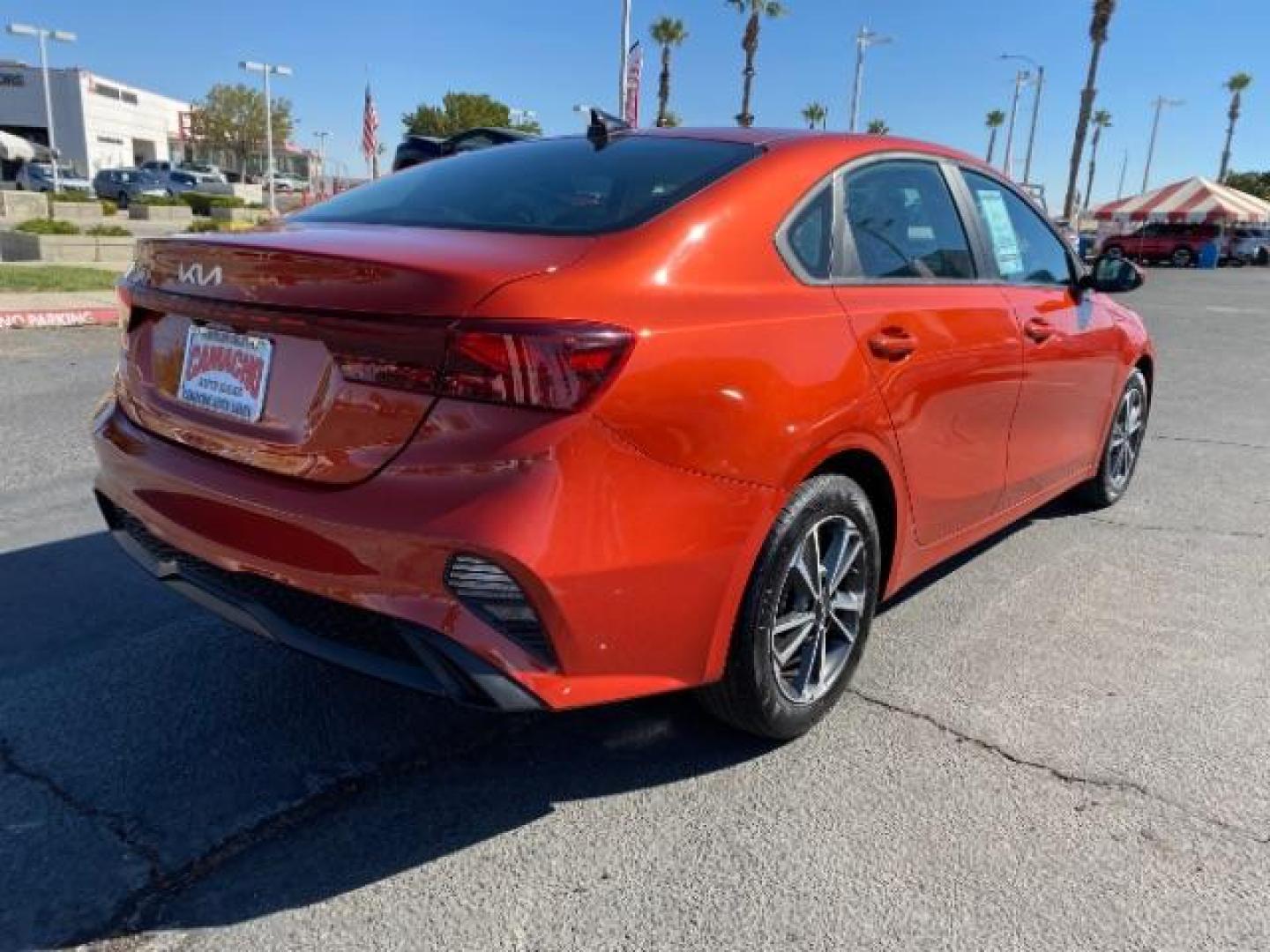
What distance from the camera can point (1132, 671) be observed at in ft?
11.3

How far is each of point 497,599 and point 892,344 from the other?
1.44m

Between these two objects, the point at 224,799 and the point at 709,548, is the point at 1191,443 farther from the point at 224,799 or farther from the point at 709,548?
the point at 224,799

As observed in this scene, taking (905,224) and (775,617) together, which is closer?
(775,617)

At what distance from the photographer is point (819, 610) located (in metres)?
2.88

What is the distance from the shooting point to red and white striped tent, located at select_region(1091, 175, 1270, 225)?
42812 mm

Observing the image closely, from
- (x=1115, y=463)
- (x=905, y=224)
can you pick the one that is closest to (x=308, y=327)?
(x=905, y=224)

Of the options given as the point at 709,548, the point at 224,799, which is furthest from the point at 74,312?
the point at 709,548

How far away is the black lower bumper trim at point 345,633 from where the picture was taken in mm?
2160

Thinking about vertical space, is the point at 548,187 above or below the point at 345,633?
above

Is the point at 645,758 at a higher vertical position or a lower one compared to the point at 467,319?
lower

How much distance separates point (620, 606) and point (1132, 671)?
83.2 inches

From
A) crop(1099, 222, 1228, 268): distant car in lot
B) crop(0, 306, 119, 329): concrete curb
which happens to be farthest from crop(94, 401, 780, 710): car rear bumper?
crop(1099, 222, 1228, 268): distant car in lot

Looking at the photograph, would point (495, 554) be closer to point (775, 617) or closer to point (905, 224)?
point (775, 617)

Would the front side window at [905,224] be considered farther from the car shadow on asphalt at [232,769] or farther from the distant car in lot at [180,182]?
the distant car in lot at [180,182]
